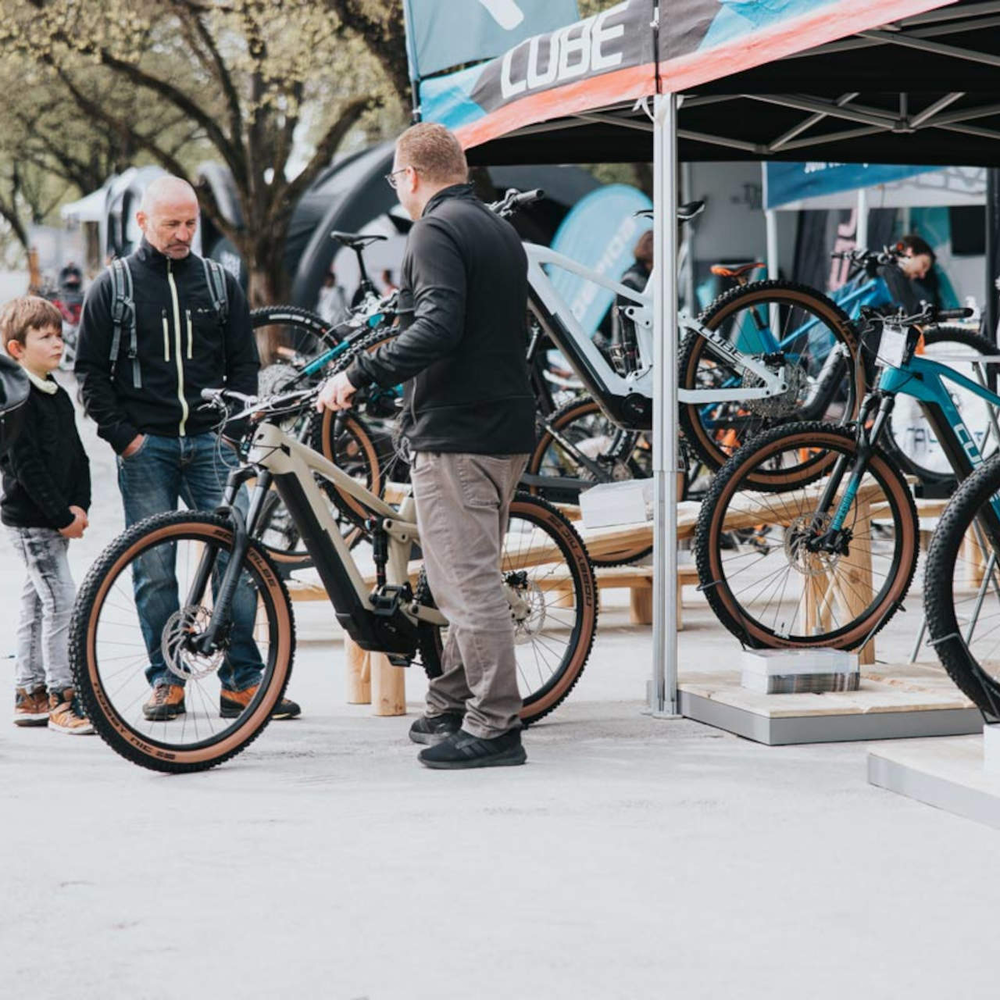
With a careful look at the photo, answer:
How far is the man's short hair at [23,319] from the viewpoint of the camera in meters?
6.02

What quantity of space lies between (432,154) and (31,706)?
8.18 feet

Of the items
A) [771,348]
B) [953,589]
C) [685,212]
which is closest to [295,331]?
[685,212]

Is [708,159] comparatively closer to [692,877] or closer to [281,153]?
[692,877]

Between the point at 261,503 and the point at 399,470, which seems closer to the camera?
the point at 261,503

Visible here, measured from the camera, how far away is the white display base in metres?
4.63

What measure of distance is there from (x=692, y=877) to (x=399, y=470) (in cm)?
551

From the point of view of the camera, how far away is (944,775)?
4.81 metres

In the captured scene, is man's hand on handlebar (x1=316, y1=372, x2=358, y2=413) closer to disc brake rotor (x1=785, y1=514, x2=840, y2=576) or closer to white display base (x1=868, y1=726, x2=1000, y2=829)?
white display base (x1=868, y1=726, x2=1000, y2=829)

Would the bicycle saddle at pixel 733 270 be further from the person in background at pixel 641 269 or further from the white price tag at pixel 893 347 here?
the white price tag at pixel 893 347

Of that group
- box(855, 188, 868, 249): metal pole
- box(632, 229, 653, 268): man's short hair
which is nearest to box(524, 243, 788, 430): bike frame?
box(632, 229, 653, 268): man's short hair

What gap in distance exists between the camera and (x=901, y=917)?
3783 millimetres

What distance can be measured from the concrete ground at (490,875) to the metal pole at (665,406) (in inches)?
17.3

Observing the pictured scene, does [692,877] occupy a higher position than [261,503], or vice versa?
[261,503]

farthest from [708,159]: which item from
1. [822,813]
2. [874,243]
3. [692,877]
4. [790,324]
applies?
[874,243]
